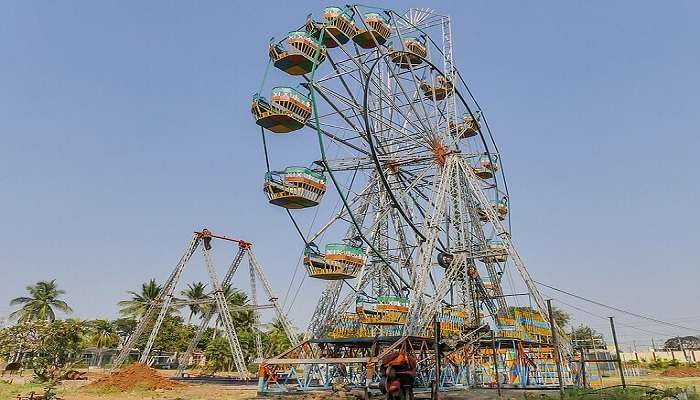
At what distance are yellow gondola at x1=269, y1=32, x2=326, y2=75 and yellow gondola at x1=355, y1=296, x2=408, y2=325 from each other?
12188mm

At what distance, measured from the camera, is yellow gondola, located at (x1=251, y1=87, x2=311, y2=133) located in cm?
2592

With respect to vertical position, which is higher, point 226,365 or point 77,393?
point 226,365

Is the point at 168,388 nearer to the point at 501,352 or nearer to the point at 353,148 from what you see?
the point at 353,148

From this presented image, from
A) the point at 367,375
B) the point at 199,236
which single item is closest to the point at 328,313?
the point at 367,375

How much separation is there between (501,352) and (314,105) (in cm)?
2007

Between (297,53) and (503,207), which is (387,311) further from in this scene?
(503,207)

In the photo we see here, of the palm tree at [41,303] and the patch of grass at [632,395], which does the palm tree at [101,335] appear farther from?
the patch of grass at [632,395]

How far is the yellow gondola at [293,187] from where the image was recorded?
26062 mm

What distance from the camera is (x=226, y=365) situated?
53.0 metres

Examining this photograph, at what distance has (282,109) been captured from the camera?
2591 centimetres

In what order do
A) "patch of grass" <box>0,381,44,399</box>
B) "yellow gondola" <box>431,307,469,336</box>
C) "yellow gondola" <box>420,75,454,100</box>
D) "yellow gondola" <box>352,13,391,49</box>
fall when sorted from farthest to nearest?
"yellow gondola" <box>420,75,454,100</box>
"yellow gondola" <box>352,13,391,49</box>
"yellow gondola" <box>431,307,469,336</box>
"patch of grass" <box>0,381,44,399</box>

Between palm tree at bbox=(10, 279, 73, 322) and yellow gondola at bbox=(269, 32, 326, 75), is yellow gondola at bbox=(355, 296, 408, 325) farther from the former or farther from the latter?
palm tree at bbox=(10, 279, 73, 322)

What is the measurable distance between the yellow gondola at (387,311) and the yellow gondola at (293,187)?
5974mm

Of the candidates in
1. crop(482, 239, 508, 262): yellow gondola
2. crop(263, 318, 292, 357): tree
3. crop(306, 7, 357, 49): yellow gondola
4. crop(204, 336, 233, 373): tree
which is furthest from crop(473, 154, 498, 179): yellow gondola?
crop(263, 318, 292, 357): tree
